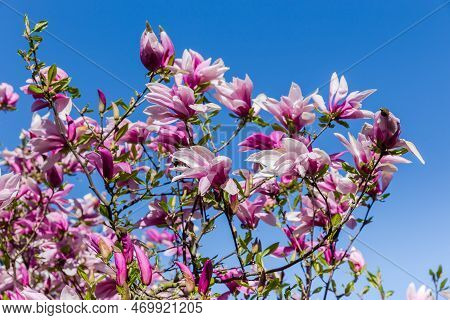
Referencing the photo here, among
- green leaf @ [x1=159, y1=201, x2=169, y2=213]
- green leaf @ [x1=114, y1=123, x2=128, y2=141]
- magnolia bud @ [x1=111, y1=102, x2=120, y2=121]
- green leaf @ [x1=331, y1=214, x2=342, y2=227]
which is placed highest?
magnolia bud @ [x1=111, y1=102, x2=120, y2=121]

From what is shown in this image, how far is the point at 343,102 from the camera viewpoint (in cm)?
157

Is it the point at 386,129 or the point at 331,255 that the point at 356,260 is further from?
the point at 386,129

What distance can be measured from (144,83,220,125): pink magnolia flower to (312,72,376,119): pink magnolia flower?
1.23 ft

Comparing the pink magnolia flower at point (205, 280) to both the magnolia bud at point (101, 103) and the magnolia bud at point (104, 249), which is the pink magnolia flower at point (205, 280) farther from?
the magnolia bud at point (101, 103)

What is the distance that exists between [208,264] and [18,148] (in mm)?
2115

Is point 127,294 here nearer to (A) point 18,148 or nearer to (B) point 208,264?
(B) point 208,264

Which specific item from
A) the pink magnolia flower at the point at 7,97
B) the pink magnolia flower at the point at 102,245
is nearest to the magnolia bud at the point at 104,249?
the pink magnolia flower at the point at 102,245

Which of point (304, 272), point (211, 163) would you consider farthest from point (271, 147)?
point (304, 272)

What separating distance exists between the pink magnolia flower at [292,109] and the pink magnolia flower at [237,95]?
7 centimetres

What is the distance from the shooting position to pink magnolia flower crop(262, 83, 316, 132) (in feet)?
4.97

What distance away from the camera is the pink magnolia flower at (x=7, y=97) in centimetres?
269

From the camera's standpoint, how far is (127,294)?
113 centimetres

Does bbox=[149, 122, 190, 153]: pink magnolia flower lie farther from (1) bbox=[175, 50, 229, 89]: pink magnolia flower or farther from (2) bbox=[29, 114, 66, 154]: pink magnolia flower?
(2) bbox=[29, 114, 66, 154]: pink magnolia flower

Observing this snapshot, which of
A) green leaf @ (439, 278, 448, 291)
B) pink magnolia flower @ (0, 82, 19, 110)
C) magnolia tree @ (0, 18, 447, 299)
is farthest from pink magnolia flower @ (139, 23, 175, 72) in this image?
pink magnolia flower @ (0, 82, 19, 110)
